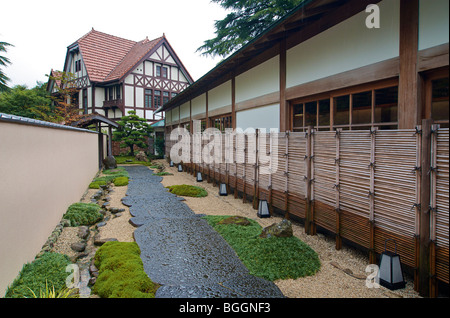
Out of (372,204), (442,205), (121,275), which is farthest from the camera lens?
(372,204)

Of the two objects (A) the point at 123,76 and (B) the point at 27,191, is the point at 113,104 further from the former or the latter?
(B) the point at 27,191

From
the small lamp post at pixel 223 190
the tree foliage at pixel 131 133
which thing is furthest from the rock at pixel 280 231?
the tree foliage at pixel 131 133

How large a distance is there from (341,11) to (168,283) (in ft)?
17.6

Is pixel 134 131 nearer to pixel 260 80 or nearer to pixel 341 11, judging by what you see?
pixel 260 80

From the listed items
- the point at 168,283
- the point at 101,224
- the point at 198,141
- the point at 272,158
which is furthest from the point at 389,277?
the point at 198,141

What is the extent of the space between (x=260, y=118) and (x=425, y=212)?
554 centimetres

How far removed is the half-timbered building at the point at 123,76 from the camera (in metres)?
24.5

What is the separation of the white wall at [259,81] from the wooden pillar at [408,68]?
338cm

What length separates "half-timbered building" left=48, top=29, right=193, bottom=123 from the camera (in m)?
24.5

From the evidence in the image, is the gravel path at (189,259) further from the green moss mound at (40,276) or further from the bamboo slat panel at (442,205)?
the bamboo slat panel at (442,205)

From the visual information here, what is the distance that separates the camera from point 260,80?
7945 millimetres

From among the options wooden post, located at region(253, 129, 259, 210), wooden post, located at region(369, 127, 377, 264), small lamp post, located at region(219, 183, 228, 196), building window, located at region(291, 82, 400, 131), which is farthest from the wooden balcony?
wooden post, located at region(369, 127, 377, 264)

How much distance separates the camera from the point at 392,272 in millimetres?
3137

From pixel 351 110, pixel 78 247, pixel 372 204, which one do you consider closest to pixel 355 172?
pixel 372 204
